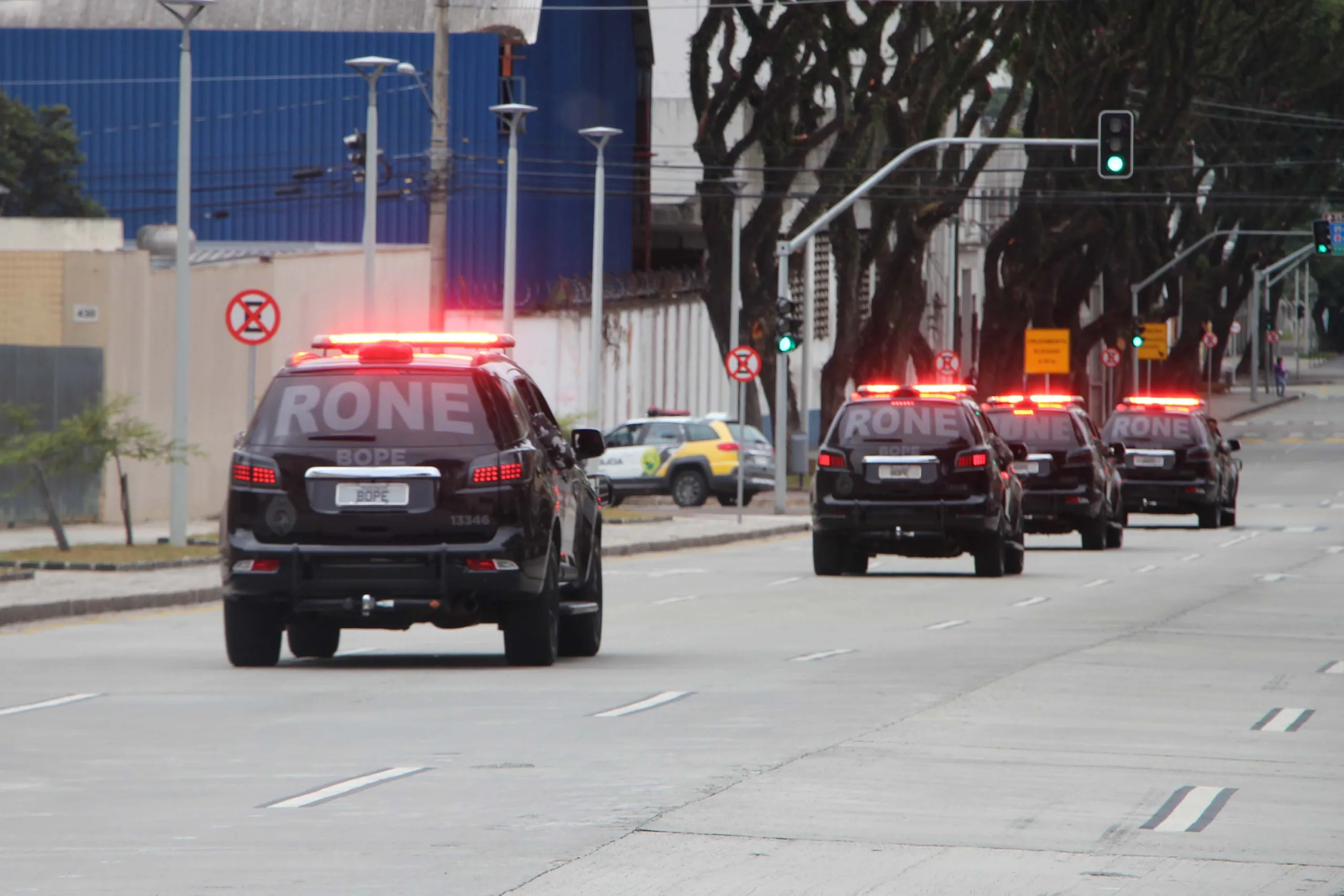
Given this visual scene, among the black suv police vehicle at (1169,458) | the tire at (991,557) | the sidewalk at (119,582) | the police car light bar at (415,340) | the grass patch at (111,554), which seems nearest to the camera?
the police car light bar at (415,340)

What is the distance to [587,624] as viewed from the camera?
1703 cm

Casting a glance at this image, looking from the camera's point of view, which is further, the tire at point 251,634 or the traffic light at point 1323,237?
the traffic light at point 1323,237

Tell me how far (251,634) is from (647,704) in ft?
10.5

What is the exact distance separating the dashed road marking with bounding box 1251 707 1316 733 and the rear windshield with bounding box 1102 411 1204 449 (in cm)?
2617

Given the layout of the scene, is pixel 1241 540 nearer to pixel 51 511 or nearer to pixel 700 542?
pixel 700 542

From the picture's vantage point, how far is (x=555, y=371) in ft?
180

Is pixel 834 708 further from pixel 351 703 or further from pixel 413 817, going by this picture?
pixel 413 817

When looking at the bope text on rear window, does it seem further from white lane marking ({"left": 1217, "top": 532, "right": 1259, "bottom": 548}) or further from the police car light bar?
white lane marking ({"left": 1217, "top": 532, "right": 1259, "bottom": 548})

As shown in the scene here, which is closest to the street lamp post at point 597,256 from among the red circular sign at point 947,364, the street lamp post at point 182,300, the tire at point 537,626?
the red circular sign at point 947,364

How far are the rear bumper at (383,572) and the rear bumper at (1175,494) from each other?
26.4m

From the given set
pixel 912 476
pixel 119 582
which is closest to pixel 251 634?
pixel 119 582

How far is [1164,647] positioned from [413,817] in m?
9.96

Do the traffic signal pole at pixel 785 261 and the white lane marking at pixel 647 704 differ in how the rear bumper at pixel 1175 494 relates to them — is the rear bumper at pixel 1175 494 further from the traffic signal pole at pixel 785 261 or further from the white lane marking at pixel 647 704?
the white lane marking at pixel 647 704

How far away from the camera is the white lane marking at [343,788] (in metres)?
9.85
